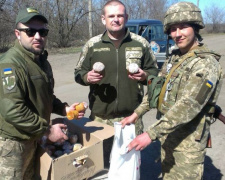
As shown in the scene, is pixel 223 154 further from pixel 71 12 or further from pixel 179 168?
pixel 71 12

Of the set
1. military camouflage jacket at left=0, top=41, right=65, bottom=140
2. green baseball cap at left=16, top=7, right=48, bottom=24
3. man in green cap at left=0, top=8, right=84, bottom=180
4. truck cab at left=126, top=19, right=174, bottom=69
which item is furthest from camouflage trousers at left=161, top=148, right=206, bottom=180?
truck cab at left=126, top=19, right=174, bottom=69

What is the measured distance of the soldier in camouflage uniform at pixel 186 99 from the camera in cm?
211

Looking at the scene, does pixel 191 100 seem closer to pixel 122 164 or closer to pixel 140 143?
pixel 140 143

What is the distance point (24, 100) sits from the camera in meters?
2.11

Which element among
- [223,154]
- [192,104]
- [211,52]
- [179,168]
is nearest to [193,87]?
[192,104]

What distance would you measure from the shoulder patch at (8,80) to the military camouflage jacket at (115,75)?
3.97 feet

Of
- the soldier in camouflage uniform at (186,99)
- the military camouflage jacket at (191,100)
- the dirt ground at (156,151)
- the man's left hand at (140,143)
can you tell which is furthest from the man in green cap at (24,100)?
the dirt ground at (156,151)

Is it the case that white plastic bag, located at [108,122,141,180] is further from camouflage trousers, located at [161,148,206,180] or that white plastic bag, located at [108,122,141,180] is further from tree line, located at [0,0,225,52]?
tree line, located at [0,0,225,52]

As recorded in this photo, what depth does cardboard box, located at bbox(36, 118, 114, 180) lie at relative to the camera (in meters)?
2.08

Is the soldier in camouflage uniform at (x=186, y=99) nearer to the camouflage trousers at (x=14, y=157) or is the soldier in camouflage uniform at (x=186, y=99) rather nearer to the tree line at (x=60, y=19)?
the camouflage trousers at (x=14, y=157)

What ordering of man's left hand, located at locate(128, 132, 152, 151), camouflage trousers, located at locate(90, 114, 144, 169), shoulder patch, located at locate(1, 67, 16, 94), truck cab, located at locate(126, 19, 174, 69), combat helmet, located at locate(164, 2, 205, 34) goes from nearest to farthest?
1. shoulder patch, located at locate(1, 67, 16, 94)
2. man's left hand, located at locate(128, 132, 152, 151)
3. combat helmet, located at locate(164, 2, 205, 34)
4. camouflage trousers, located at locate(90, 114, 144, 169)
5. truck cab, located at locate(126, 19, 174, 69)

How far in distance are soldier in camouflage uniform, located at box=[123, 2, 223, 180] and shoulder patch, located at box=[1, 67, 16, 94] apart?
42.8 inches

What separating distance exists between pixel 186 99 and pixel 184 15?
76 cm

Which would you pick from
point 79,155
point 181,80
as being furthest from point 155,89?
point 79,155
